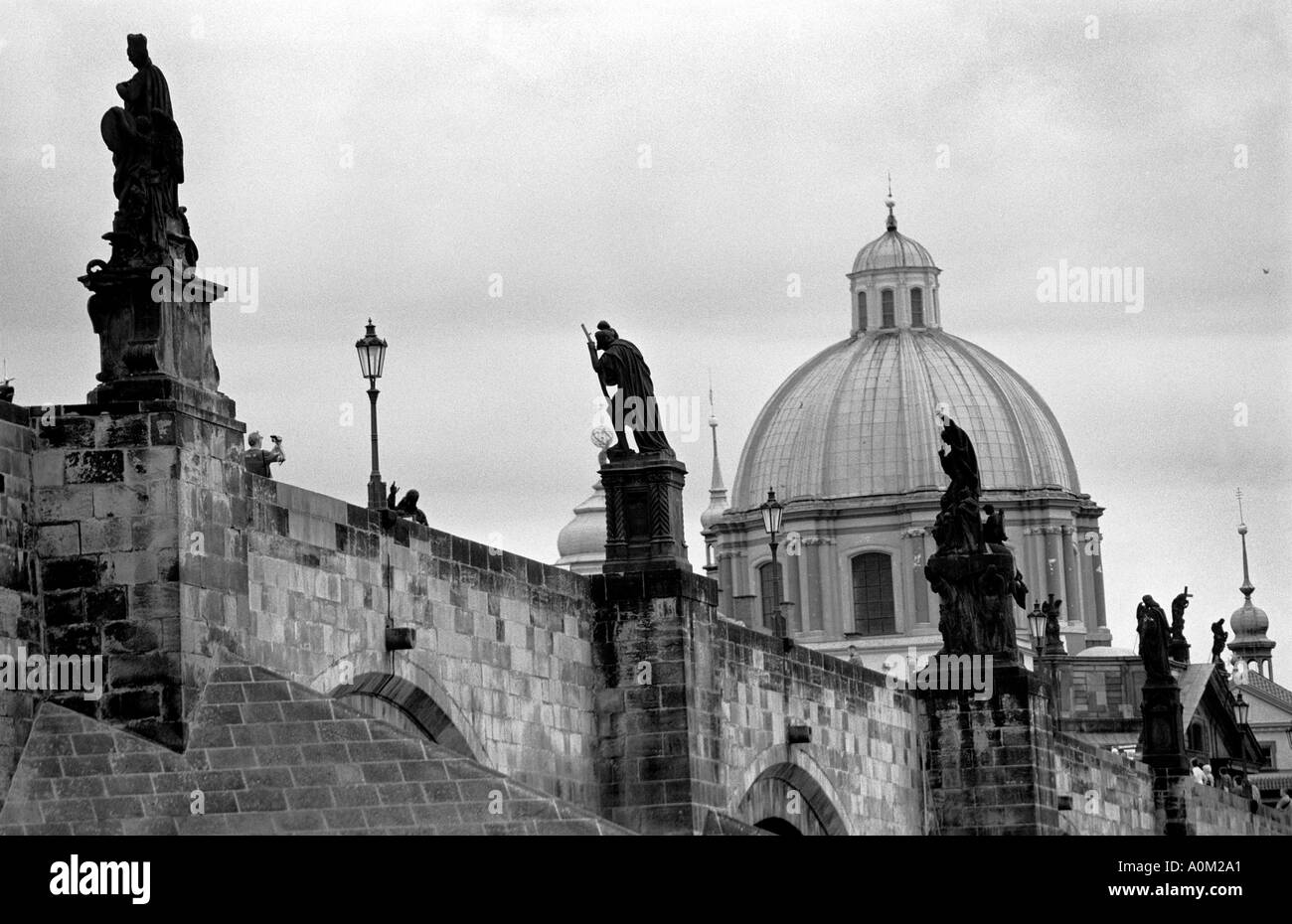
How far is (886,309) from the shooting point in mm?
115000

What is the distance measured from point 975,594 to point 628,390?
12.7 metres

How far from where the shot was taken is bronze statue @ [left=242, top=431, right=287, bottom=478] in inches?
1024

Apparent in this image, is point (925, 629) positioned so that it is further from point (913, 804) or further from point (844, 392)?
Result: point (913, 804)

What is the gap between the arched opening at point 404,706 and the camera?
25.6 m

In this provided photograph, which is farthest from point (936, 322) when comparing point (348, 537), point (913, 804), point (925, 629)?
point (348, 537)

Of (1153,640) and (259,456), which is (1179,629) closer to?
(1153,640)

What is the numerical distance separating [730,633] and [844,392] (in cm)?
7666

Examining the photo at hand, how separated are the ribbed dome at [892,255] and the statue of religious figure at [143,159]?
94.3 m

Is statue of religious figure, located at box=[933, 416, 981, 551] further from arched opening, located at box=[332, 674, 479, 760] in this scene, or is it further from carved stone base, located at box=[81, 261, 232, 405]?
carved stone base, located at box=[81, 261, 232, 405]

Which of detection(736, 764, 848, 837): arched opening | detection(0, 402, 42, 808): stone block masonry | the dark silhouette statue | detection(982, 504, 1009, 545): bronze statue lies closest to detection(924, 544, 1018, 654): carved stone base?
the dark silhouette statue

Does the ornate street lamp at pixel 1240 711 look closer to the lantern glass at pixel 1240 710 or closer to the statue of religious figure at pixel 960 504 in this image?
the lantern glass at pixel 1240 710

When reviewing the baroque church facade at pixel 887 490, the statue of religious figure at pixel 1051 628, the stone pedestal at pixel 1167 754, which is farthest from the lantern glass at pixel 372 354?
the baroque church facade at pixel 887 490
